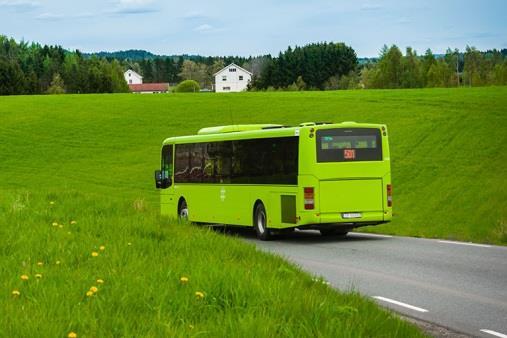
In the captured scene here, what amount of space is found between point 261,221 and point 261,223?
0.05m

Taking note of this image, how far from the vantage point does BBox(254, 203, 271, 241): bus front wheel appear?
23.2 m

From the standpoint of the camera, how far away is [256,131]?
78.1 feet

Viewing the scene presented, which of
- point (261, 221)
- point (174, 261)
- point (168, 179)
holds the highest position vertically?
point (174, 261)

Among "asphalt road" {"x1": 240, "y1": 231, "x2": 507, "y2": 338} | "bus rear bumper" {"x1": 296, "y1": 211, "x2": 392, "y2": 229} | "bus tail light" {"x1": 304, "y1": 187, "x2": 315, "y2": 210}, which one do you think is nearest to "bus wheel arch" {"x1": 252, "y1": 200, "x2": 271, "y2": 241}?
"asphalt road" {"x1": 240, "y1": 231, "x2": 507, "y2": 338}

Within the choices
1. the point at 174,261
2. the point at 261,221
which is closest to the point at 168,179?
the point at 261,221

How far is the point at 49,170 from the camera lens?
53406mm

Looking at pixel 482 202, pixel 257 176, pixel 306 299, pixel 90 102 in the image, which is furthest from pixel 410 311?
pixel 90 102

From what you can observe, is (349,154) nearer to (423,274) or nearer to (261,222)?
(261,222)

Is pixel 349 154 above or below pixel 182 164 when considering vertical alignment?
above

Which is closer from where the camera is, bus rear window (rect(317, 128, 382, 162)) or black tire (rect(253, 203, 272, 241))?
bus rear window (rect(317, 128, 382, 162))

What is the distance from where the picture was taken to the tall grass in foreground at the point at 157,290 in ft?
22.1

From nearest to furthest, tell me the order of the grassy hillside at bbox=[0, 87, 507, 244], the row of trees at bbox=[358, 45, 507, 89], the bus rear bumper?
the bus rear bumper, the grassy hillside at bbox=[0, 87, 507, 244], the row of trees at bbox=[358, 45, 507, 89]

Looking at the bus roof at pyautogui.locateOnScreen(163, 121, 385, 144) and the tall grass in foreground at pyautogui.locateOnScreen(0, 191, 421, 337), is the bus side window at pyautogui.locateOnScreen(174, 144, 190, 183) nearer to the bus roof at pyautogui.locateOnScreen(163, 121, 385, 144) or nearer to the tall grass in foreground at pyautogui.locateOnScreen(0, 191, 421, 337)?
the bus roof at pyautogui.locateOnScreen(163, 121, 385, 144)

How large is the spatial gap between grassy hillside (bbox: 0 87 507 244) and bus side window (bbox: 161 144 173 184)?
15.5 feet
